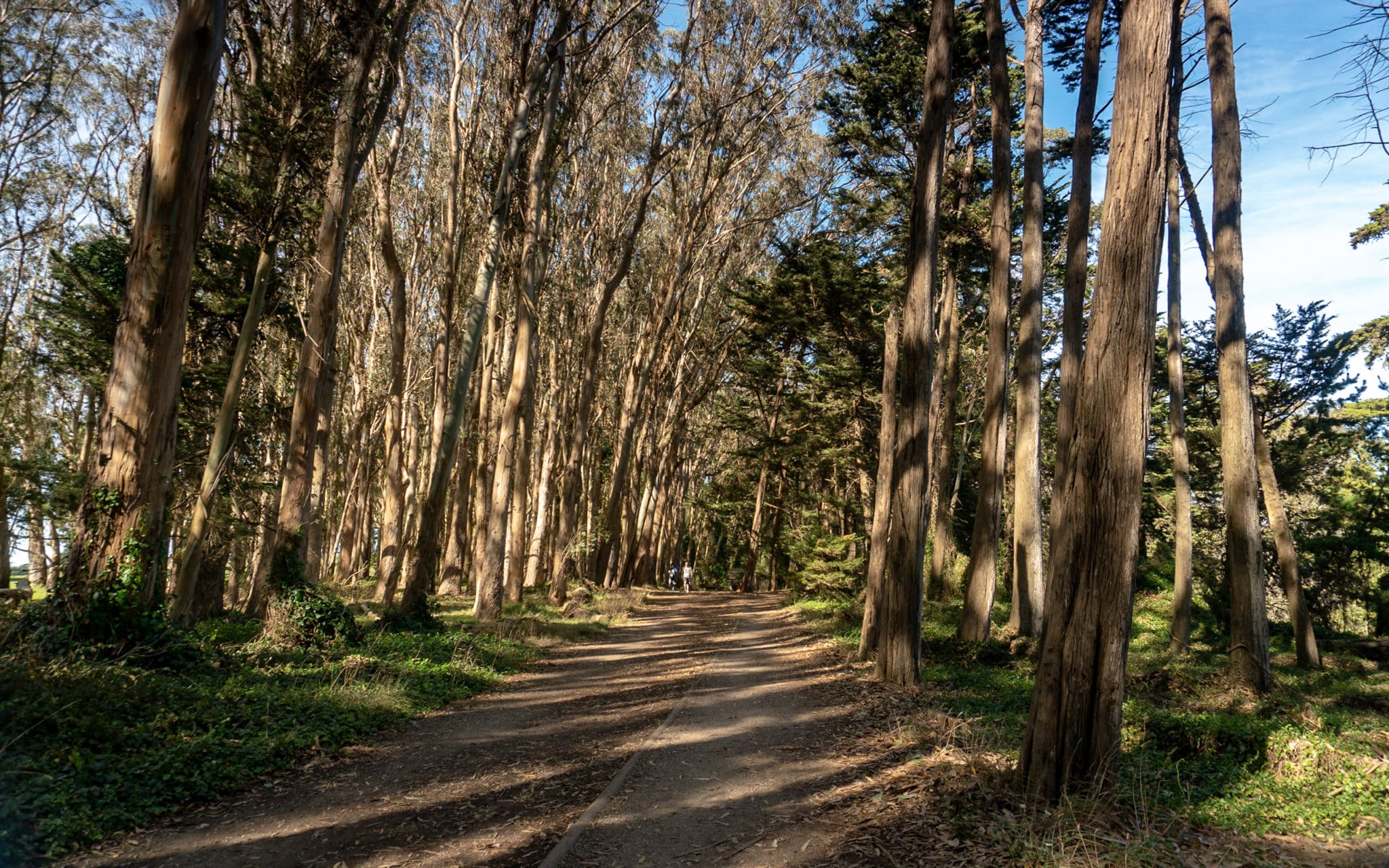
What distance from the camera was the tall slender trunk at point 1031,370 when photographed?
13.4 m

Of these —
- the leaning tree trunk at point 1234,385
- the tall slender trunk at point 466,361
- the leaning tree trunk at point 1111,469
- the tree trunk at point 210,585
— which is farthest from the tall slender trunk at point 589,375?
the leaning tree trunk at point 1111,469

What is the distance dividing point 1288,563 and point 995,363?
6221 mm

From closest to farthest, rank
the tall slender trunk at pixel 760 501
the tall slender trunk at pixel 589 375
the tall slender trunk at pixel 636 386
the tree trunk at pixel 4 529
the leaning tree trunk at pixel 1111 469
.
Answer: the leaning tree trunk at pixel 1111 469
the tree trunk at pixel 4 529
the tall slender trunk at pixel 589 375
the tall slender trunk at pixel 636 386
the tall slender trunk at pixel 760 501

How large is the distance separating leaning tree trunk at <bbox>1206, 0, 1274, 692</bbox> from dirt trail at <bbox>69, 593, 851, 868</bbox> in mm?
5790

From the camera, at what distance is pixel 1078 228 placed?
11625 mm

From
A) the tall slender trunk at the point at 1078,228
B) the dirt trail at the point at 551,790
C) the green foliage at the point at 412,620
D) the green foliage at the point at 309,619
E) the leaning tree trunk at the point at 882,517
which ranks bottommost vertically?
the dirt trail at the point at 551,790

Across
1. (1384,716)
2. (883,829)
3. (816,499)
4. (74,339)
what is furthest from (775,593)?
(883,829)

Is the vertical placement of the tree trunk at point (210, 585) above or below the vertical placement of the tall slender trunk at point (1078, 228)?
below

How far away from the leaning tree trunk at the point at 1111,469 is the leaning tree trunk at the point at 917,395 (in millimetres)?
5147

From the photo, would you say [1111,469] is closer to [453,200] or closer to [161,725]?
[161,725]

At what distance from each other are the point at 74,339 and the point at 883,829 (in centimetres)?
1418

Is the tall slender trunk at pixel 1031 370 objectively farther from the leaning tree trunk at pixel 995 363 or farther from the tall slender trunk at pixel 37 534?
the tall slender trunk at pixel 37 534

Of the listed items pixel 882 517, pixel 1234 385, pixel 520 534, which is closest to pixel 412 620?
pixel 520 534

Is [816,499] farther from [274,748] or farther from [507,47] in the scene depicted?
[274,748]
